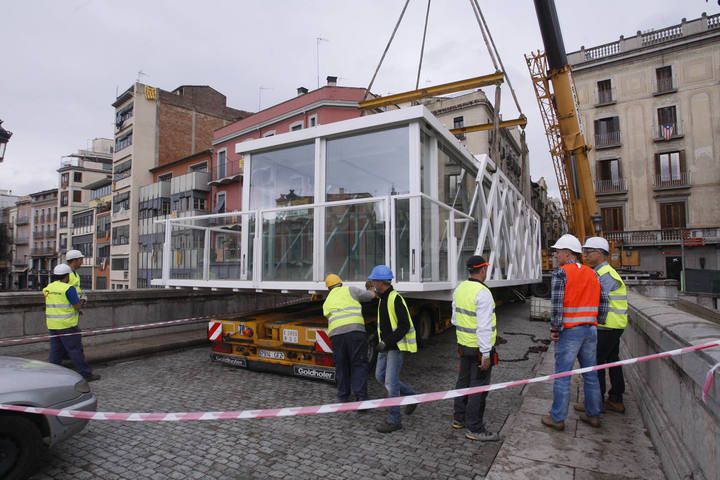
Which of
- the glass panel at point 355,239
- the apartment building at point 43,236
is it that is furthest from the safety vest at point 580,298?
the apartment building at point 43,236

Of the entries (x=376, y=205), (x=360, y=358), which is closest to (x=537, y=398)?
(x=360, y=358)

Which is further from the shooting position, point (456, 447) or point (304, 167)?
point (304, 167)

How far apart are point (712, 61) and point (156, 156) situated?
4691cm

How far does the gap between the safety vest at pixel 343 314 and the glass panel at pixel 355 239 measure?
0.97 metres

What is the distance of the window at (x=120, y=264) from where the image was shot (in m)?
42.5

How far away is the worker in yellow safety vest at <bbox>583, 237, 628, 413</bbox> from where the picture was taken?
15.2 feet

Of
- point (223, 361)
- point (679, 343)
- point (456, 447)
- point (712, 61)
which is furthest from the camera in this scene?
point (712, 61)

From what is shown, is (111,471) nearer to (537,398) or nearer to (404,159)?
(537,398)

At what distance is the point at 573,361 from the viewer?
435cm

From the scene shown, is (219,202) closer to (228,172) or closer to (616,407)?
(228,172)

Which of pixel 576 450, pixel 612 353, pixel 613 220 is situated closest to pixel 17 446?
pixel 576 450

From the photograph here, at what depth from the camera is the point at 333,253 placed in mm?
6523

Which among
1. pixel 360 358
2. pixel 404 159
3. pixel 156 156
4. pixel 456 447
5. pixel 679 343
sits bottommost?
pixel 456 447

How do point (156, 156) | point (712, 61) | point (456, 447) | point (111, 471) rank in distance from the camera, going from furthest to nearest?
point (156, 156)
point (712, 61)
point (456, 447)
point (111, 471)
